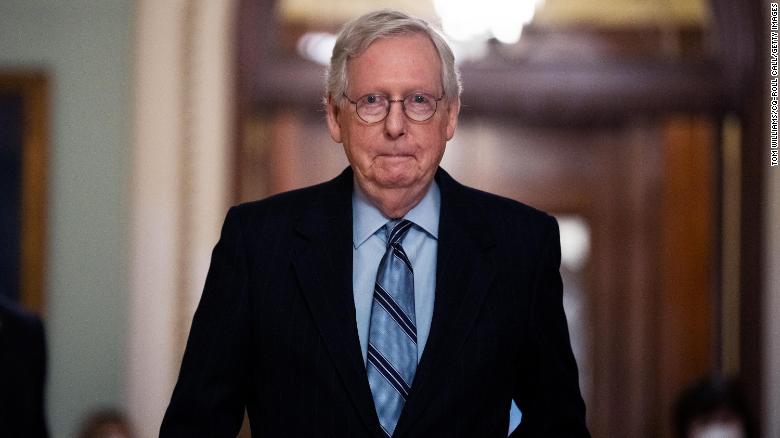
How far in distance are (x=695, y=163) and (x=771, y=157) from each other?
0.49 m

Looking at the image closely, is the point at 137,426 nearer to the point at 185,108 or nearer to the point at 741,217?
the point at 185,108

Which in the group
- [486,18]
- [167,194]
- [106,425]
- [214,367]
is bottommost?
[106,425]

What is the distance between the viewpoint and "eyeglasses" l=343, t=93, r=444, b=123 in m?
1.50

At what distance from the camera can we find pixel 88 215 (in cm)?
491

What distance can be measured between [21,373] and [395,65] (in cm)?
101

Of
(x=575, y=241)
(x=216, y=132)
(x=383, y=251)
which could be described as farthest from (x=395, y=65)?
(x=575, y=241)

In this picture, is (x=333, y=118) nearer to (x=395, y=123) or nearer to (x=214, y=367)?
(x=395, y=123)

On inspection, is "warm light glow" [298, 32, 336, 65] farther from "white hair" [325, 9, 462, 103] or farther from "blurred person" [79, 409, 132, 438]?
"white hair" [325, 9, 462, 103]

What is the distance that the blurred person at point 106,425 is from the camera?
14.4ft

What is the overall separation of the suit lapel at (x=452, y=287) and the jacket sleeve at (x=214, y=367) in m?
0.26

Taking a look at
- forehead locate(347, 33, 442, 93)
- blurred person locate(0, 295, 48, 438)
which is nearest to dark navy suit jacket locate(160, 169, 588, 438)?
forehead locate(347, 33, 442, 93)

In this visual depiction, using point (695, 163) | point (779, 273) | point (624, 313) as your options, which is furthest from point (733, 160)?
point (624, 313)

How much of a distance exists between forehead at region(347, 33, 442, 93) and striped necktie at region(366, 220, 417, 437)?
23 cm

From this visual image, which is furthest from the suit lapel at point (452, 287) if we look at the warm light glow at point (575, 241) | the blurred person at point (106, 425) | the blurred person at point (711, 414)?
the warm light glow at point (575, 241)
